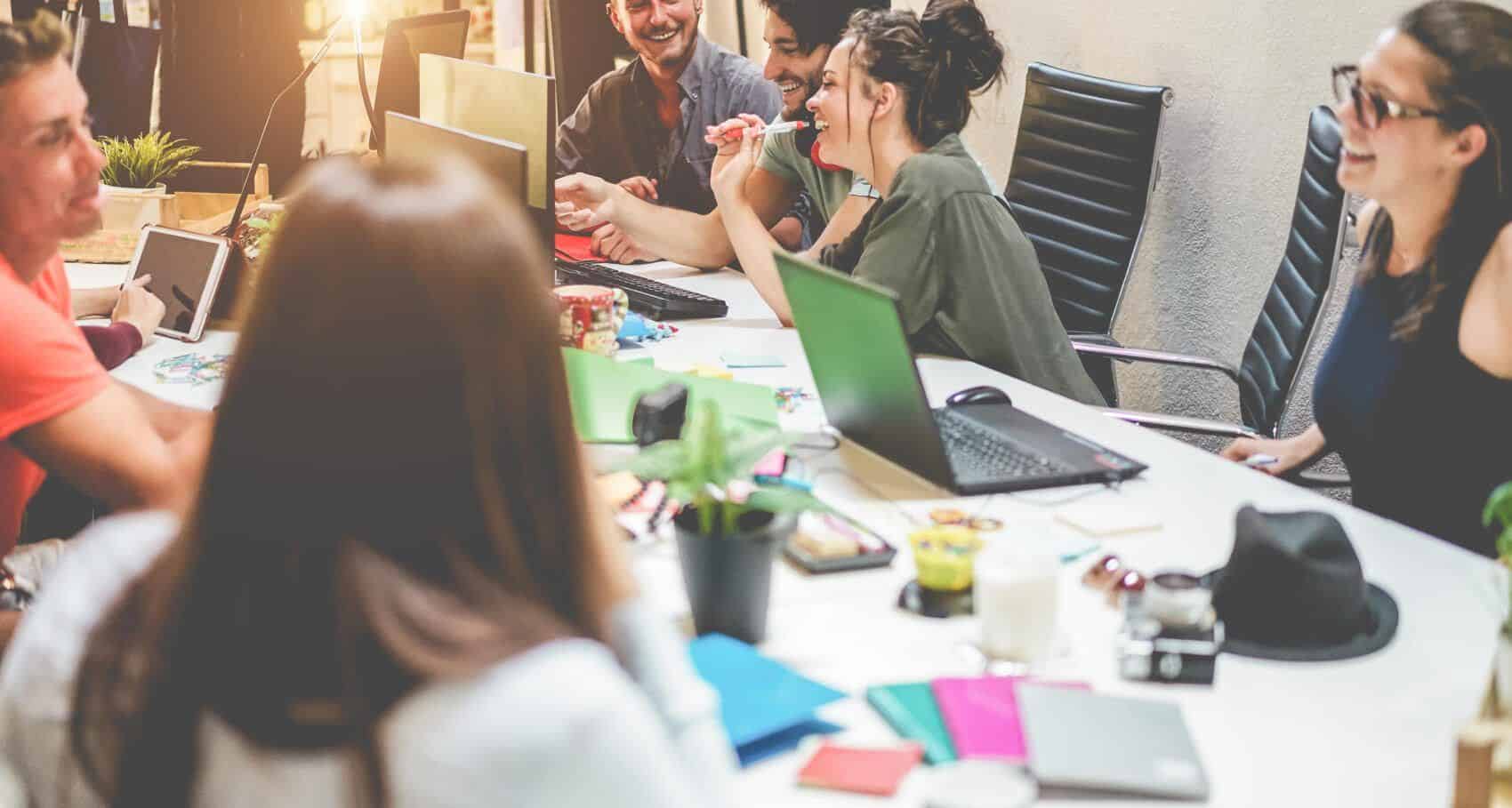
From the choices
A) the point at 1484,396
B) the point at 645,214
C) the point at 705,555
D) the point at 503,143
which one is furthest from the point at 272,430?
the point at 645,214

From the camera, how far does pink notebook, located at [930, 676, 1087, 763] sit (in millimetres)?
1066

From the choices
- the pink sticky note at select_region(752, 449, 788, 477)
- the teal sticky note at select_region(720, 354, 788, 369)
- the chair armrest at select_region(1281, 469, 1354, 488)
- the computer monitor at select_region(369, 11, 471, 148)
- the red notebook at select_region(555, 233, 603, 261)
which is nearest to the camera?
the pink sticky note at select_region(752, 449, 788, 477)

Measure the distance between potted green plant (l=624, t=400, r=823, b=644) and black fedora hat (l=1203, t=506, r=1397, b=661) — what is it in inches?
15.8

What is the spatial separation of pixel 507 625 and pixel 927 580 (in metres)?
0.68

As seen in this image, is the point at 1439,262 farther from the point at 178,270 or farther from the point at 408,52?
the point at 408,52

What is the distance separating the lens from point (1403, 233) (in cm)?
183

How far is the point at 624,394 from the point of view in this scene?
1973 mm

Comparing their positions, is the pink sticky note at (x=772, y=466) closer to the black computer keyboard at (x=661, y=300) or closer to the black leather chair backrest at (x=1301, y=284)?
the black computer keyboard at (x=661, y=300)

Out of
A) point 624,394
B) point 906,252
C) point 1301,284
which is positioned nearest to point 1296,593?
point 624,394

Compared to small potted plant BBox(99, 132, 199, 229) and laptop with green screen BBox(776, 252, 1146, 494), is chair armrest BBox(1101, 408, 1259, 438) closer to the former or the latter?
laptop with green screen BBox(776, 252, 1146, 494)

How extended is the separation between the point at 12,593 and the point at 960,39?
1712 millimetres

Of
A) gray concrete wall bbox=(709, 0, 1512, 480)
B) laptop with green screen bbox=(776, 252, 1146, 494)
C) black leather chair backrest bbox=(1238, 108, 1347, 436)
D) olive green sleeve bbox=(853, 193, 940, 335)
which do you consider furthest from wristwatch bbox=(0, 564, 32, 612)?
gray concrete wall bbox=(709, 0, 1512, 480)

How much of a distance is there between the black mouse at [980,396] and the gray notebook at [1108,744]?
32.4 inches

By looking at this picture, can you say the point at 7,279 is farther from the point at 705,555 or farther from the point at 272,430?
the point at 272,430
